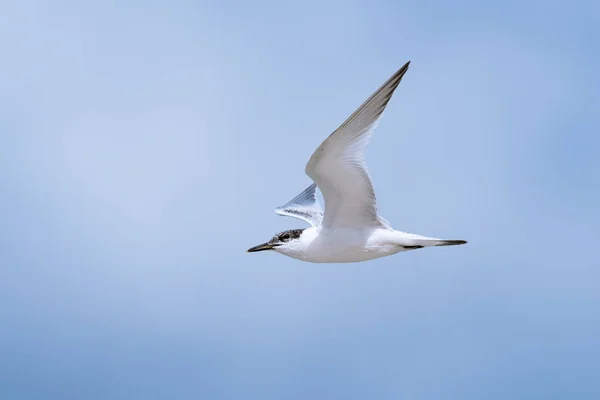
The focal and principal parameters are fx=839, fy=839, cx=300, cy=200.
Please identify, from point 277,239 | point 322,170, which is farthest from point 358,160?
point 277,239

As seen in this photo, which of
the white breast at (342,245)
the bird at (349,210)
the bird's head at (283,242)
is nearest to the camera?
the bird at (349,210)

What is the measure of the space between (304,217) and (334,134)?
420cm

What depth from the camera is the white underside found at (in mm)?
11242

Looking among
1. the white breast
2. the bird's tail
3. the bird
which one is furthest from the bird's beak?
the bird's tail

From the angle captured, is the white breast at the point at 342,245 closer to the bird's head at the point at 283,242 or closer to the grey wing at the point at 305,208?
the bird's head at the point at 283,242

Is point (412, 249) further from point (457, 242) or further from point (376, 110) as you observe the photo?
point (376, 110)

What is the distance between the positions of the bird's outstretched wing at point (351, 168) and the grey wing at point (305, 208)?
258 centimetres

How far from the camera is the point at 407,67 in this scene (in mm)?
9852

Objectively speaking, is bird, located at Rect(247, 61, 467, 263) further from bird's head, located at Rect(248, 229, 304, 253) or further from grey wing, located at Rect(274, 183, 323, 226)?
grey wing, located at Rect(274, 183, 323, 226)

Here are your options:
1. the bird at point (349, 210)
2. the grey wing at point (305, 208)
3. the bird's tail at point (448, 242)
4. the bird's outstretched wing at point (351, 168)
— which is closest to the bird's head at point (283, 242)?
the bird at point (349, 210)

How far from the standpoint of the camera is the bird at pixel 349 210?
33.9 feet

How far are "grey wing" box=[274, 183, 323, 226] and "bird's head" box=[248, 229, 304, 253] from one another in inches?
67.6

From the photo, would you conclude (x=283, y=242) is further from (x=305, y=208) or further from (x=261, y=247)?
(x=305, y=208)

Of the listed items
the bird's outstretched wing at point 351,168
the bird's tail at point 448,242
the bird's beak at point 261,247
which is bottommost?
the bird's tail at point 448,242
